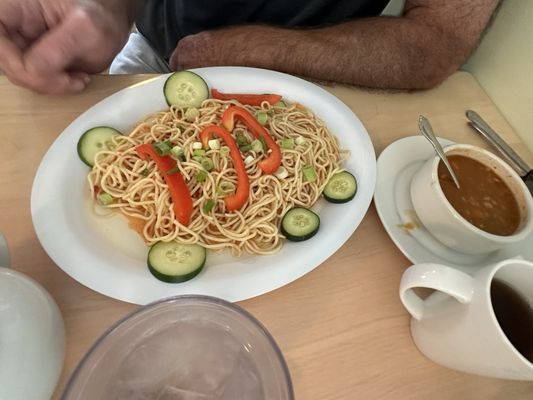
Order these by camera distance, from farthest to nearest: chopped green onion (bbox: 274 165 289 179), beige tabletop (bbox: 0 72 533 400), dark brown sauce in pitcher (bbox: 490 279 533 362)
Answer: chopped green onion (bbox: 274 165 289 179), beige tabletop (bbox: 0 72 533 400), dark brown sauce in pitcher (bbox: 490 279 533 362)

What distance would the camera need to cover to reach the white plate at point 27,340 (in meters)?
0.64

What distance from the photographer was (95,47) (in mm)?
1242

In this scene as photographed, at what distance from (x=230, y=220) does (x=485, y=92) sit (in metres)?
0.96

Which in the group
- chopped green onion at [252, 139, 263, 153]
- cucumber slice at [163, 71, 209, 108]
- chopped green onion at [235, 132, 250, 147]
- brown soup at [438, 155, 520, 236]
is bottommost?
chopped green onion at [235, 132, 250, 147]

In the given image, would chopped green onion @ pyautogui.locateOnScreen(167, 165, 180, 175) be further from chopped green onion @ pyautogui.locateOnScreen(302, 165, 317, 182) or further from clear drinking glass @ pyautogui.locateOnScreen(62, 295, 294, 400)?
clear drinking glass @ pyautogui.locateOnScreen(62, 295, 294, 400)

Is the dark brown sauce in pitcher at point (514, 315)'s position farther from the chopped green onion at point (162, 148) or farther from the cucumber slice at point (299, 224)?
the chopped green onion at point (162, 148)

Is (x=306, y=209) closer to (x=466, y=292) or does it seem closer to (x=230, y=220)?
(x=230, y=220)

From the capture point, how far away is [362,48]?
148cm

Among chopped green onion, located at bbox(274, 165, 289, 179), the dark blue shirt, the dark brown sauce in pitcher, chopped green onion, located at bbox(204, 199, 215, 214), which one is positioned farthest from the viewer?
the dark blue shirt

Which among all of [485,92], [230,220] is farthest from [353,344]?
[485,92]

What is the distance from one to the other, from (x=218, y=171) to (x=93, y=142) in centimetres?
33

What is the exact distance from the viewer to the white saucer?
103 cm

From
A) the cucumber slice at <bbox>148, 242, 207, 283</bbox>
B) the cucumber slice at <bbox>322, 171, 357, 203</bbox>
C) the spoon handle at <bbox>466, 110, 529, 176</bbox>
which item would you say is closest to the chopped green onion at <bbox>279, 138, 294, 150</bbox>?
the cucumber slice at <bbox>322, 171, 357, 203</bbox>

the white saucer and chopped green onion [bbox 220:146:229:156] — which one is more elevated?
the white saucer
